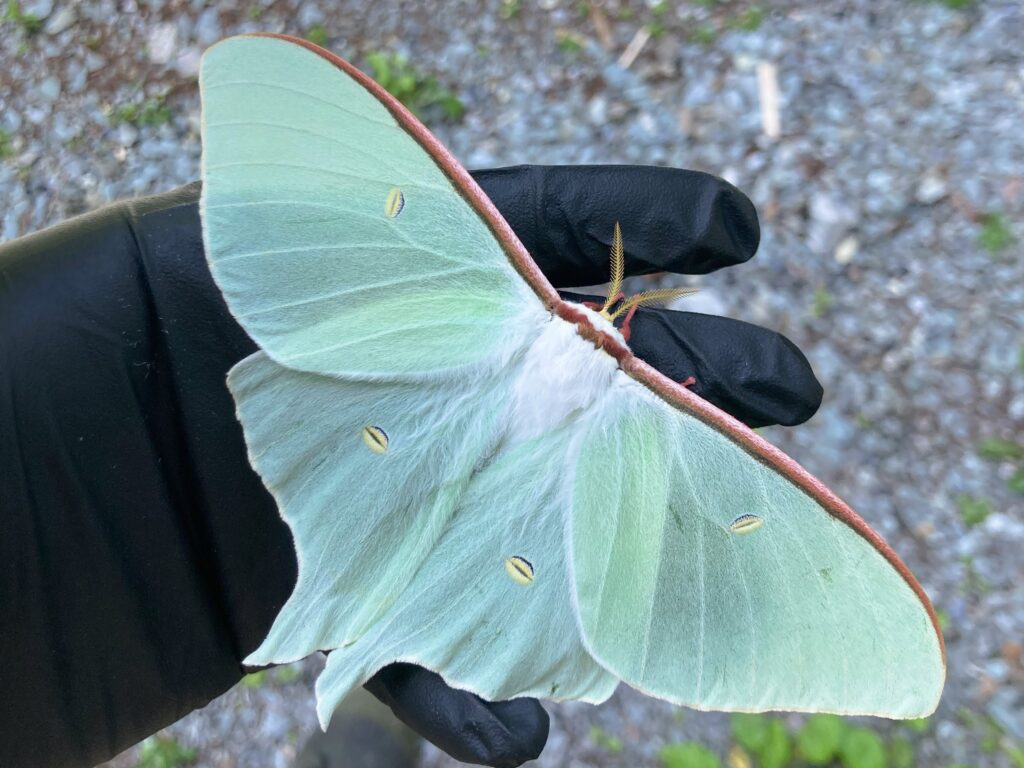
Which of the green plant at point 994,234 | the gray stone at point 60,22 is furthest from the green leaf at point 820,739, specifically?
the gray stone at point 60,22

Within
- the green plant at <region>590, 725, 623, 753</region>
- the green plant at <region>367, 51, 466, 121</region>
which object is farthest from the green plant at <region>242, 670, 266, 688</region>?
the green plant at <region>367, 51, 466, 121</region>

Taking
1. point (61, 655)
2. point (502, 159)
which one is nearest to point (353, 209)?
point (61, 655)

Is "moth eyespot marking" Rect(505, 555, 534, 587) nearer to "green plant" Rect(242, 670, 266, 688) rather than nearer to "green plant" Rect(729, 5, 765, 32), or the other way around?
"green plant" Rect(242, 670, 266, 688)

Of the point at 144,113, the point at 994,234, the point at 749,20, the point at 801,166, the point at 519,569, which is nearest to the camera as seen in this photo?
the point at 519,569

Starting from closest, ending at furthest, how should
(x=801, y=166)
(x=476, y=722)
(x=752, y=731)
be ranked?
(x=476, y=722), (x=752, y=731), (x=801, y=166)

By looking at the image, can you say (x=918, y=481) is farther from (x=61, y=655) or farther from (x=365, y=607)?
(x=61, y=655)

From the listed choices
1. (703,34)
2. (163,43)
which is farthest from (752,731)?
(163,43)

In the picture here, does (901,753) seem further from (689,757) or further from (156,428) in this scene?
(156,428)
